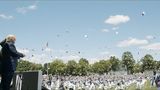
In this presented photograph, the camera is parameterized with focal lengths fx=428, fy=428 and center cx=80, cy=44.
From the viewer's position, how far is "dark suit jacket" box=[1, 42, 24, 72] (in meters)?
9.71

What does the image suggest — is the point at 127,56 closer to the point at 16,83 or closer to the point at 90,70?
the point at 90,70

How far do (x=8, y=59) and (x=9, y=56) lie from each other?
73 millimetres

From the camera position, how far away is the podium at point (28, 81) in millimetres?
10078

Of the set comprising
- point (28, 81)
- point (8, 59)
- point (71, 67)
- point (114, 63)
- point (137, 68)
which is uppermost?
point (114, 63)

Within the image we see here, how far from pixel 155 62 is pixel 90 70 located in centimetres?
2362

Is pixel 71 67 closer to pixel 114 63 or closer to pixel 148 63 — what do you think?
pixel 114 63

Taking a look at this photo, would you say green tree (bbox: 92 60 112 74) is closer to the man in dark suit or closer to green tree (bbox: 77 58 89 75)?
green tree (bbox: 77 58 89 75)

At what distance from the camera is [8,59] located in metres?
9.77

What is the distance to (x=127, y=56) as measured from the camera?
154 meters

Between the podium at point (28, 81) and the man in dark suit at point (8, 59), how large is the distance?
2.19 feet

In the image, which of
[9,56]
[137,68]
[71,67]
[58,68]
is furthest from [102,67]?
[9,56]

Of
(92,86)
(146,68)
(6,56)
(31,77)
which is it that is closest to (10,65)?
(6,56)

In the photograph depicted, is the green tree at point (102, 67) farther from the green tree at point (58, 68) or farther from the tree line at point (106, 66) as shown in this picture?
the green tree at point (58, 68)

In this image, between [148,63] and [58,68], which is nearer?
[148,63]
